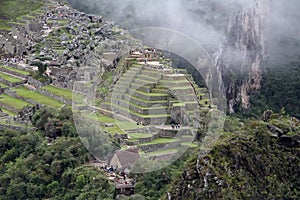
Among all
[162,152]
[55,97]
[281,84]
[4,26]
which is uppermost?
[4,26]

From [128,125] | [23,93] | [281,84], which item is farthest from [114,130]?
[281,84]

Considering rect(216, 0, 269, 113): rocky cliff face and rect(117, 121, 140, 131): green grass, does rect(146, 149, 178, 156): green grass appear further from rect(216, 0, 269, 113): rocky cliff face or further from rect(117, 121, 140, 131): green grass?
rect(216, 0, 269, 113): rocky cliff face

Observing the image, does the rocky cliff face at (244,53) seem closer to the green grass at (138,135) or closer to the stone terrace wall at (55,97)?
the stone terrace wall at (55,97)

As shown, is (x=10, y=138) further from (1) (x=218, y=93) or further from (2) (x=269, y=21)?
(2) (x=269, y=21)

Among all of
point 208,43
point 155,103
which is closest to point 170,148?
point 155,103

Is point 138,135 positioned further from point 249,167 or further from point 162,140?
point 249,167

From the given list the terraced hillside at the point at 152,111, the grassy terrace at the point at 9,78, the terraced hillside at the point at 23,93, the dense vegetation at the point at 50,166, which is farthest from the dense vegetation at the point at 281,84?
the dense vegetation at the point at 50,166
